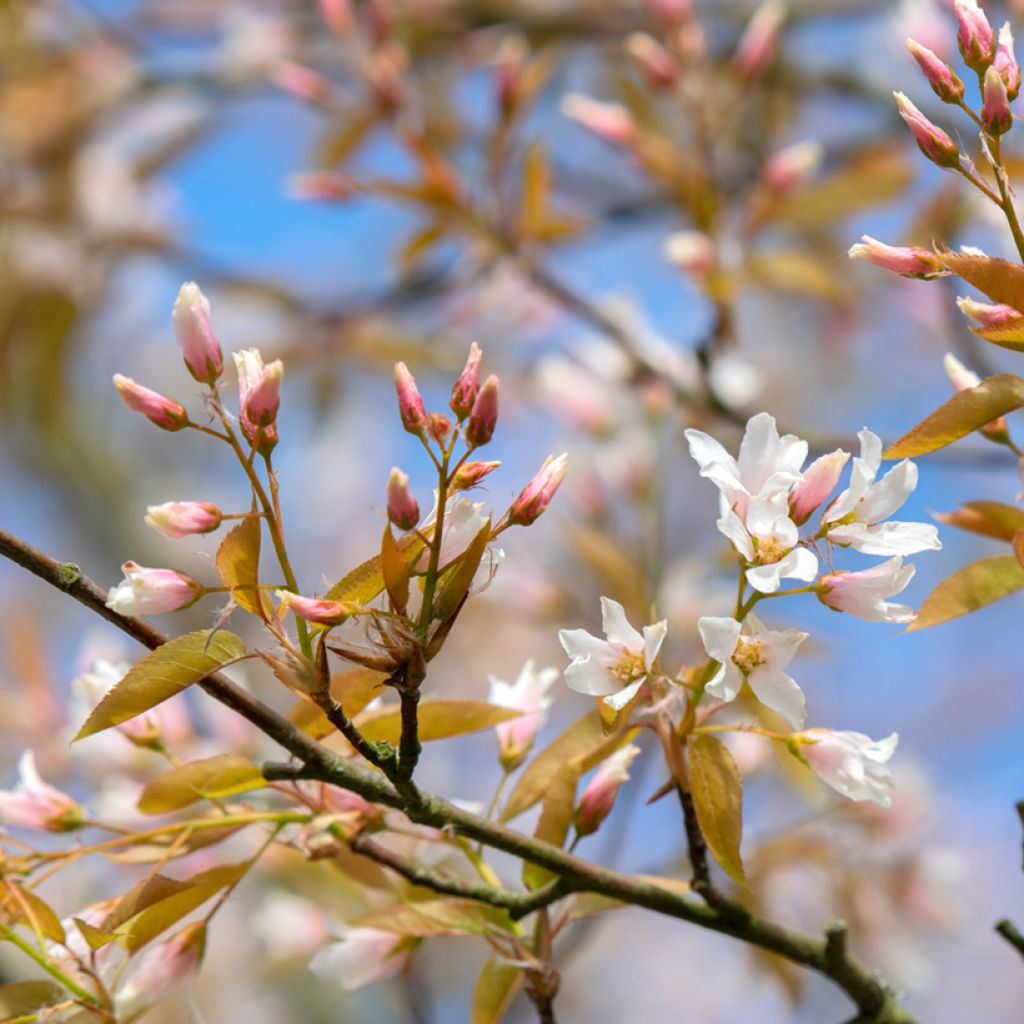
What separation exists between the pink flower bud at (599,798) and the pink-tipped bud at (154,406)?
12.3 inches

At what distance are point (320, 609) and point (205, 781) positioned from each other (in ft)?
0.65

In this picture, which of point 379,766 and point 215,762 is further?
point 215,762

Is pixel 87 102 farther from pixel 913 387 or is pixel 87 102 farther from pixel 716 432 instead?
pixel 913 387

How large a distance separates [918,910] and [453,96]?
150 cm

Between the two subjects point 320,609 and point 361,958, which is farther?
point 361,958

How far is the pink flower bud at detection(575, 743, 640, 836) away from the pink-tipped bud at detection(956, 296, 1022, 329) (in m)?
0.31

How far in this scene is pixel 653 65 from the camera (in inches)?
58.4

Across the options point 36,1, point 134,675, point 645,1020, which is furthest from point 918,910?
point 645,1020

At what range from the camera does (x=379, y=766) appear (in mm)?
578

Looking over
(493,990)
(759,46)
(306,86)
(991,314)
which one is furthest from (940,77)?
(306,86)

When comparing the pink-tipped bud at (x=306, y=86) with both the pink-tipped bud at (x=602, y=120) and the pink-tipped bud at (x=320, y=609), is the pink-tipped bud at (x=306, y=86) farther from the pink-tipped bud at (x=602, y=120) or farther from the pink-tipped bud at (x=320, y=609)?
the pink-tipped bud at (x=320, y=609)

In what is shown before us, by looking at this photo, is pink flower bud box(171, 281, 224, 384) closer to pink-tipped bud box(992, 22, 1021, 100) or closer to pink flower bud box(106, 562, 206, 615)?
pink flower bud box(106, 562, 206, 615)

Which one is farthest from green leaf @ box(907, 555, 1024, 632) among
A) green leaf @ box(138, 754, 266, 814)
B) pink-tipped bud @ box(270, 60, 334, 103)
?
pink-tipped bud @ box(270, 60, 334, 103)

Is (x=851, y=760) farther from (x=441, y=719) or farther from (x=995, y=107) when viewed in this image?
(x=995, y=107)
